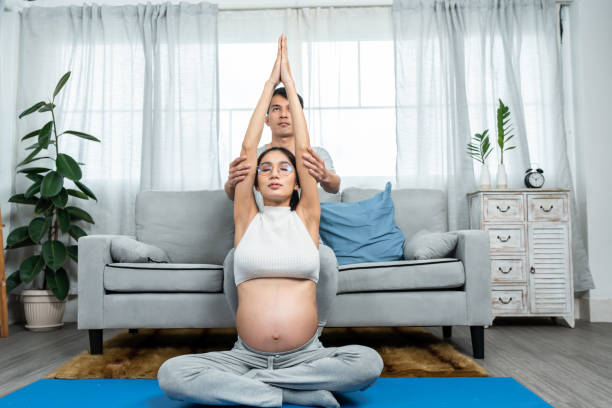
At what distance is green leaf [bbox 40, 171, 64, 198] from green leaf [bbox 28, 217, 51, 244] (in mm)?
236

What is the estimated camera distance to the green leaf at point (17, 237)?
122 inches

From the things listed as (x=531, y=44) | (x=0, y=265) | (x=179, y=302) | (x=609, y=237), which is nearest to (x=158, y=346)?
(x=179, y=302)

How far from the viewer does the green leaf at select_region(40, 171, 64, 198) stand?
9.81ft

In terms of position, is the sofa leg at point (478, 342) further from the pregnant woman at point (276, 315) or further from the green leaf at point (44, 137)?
the green leaf at point (44, 137)

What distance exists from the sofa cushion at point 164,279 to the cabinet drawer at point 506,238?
187cm

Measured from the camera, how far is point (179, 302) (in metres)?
2.13

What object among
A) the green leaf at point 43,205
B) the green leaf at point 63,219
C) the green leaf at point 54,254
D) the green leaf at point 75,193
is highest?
the green leaf at point 75,193

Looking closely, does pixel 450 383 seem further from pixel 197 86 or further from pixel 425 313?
pixel 197 86

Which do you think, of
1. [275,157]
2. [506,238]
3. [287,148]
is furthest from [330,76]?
[275,157]

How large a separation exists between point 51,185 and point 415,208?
7.49 feet

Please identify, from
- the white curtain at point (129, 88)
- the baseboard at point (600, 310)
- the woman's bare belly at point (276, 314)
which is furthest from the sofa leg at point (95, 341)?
the baseboard at point (600, 310)

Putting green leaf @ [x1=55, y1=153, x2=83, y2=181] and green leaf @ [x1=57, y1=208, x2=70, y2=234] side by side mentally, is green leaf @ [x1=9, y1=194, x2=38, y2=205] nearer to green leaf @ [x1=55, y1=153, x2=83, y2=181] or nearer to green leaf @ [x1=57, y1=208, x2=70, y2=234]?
green leaf @ [x1=57, y1=208, x2=70, y2=234]

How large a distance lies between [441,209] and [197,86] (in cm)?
203

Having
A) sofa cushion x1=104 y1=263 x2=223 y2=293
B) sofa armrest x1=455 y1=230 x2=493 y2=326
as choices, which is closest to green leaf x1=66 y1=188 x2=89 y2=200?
sofa cushion x1=104 y1=263 x2=223 y2=293
